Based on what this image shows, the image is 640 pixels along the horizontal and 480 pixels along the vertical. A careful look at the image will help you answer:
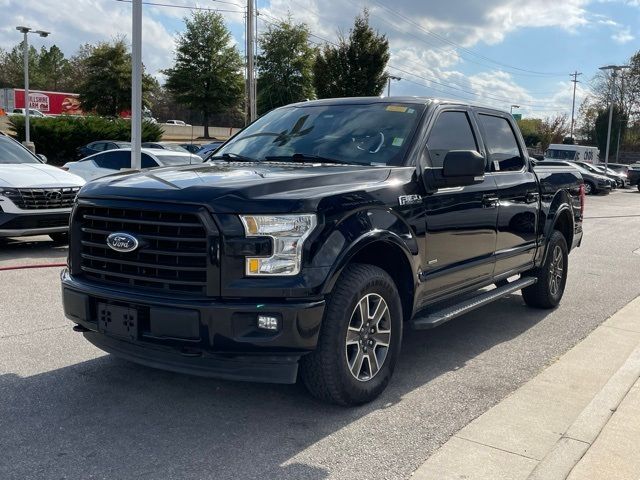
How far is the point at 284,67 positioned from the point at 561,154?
2078 centimetres

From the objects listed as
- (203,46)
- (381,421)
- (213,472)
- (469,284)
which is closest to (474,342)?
(469,284)

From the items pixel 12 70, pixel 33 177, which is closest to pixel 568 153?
pixel 33 177

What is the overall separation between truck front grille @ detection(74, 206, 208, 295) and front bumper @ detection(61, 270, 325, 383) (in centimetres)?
10

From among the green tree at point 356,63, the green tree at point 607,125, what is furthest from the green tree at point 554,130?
the green tree at point 356,63

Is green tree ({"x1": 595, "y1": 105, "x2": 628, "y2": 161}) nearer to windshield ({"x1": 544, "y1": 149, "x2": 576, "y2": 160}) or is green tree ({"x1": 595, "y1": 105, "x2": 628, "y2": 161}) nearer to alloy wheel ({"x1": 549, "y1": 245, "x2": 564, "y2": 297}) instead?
windshield ({"x1": 544, "y1": 149, "x2": 576, "y2": 160})

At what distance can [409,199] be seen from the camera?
4434 millimetres

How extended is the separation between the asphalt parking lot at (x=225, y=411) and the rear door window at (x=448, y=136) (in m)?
1.59

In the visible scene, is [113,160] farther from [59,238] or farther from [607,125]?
Result: [607,125]

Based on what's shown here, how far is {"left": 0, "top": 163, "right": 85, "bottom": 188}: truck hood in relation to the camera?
29.3ft

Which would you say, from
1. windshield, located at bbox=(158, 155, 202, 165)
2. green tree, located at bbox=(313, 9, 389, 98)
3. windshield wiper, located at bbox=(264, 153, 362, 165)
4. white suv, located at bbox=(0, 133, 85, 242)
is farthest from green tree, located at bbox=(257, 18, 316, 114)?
windshield wiper, located at bbox=(264, 153, 362, 165)

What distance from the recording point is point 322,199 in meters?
3.78

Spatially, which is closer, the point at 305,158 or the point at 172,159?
the point at 305,158

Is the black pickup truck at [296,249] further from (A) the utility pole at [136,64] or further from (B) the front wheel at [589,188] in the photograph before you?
(B) the front wheel at [589,188]

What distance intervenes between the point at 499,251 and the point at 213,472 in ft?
10.8
